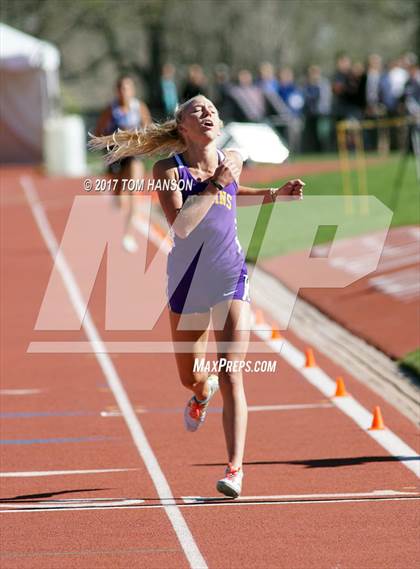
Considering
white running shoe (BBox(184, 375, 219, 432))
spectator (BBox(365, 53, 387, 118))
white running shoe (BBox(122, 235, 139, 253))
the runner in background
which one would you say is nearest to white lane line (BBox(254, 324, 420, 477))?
white running shoe (BBox(184, 375, 219, 432))

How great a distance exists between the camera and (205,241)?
750cm

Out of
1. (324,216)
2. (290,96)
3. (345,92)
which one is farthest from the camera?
(290,96)

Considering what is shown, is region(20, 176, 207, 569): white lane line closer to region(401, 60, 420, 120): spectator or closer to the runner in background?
the runner in background

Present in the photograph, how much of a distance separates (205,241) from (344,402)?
3.73m

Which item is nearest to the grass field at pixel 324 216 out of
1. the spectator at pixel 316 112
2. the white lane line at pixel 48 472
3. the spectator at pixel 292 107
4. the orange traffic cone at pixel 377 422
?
the spectator at pixel 292 107

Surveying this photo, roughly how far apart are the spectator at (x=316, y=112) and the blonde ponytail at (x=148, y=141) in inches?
1120

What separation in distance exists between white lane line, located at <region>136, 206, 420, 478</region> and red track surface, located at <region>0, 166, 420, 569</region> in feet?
0.26

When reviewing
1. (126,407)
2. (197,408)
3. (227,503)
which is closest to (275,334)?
(126,407)

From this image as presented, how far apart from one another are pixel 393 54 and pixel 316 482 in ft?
181

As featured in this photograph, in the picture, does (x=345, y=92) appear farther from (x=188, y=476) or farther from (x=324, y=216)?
(x=188, y=476)

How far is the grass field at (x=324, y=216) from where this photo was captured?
2038 centimetres

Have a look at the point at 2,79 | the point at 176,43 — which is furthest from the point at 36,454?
the point at 176,43

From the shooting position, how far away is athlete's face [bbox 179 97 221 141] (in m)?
7.45

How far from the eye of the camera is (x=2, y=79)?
123 ft
